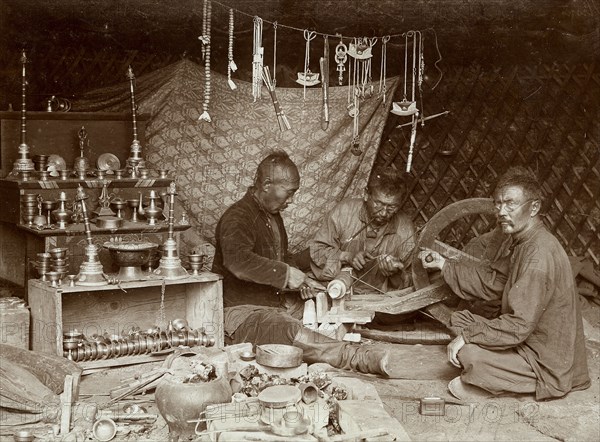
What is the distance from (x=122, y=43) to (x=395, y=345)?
315 cm

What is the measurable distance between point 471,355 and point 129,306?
72.9 inches

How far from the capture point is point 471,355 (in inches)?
149

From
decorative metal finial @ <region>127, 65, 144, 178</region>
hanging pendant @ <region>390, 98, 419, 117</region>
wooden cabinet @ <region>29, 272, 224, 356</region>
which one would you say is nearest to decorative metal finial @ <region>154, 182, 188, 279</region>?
wooden cabinet @ <region>29, 272, 224, 356</region>

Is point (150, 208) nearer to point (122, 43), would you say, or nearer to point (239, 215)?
point (239, 215)

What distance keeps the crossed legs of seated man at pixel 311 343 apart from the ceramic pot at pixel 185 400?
109 cm

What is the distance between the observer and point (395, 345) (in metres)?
4.63

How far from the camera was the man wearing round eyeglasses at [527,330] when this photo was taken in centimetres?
375

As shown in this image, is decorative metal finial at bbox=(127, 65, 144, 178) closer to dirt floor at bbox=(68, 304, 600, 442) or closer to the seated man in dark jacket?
the seated man in dark jacket

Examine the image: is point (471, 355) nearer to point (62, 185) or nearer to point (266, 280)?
point (266, 280)

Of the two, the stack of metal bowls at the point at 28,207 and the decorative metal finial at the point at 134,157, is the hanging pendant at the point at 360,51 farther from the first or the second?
the stack of metal bowls at the point at 28,207

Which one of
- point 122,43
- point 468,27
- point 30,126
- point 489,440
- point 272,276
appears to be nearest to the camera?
point 489,440

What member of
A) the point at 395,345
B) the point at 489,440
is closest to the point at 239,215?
the point at 395,345

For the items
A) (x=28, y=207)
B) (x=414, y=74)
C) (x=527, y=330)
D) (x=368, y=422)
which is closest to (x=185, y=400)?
(x=368, y=422)

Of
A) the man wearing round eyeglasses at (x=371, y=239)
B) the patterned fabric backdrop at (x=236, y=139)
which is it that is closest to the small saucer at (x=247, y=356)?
the man wearing round eyeglasses at (x=371, y=239)
